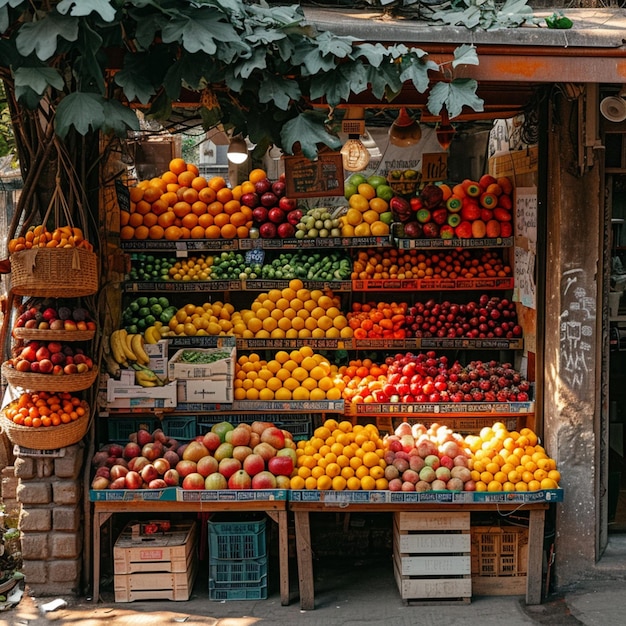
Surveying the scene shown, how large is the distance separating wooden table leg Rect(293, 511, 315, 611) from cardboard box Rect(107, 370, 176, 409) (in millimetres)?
1498

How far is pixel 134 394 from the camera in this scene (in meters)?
6.91

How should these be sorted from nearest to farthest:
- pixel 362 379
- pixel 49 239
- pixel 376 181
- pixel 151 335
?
pixel 49 239, pixel 151 335, pixel 362 379, pixel 376 181

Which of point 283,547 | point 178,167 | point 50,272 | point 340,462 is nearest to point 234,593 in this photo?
point 283,547

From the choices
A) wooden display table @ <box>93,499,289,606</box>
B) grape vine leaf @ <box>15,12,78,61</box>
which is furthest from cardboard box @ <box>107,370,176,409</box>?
grape vine leaf @ <box>15,12,78,61</box>

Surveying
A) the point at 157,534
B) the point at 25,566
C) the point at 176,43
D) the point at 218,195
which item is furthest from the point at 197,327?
the point at 176,43

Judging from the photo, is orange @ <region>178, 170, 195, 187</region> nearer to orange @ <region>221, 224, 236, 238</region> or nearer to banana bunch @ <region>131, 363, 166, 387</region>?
orange @ <region>221, 224, 236, 238</region>

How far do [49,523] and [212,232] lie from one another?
9.73 feet

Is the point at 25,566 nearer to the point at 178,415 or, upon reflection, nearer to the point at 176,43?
the point at 178,415

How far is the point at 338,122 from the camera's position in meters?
6.64

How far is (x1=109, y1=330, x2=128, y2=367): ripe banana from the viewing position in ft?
23.0

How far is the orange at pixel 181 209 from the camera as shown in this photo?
7896mm

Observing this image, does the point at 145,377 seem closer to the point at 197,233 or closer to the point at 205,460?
the point at 205,460

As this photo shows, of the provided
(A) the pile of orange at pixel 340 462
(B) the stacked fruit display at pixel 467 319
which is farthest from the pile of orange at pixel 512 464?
(B) the stacked fruit display at pixel 467 319

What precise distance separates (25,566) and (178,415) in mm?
1701
